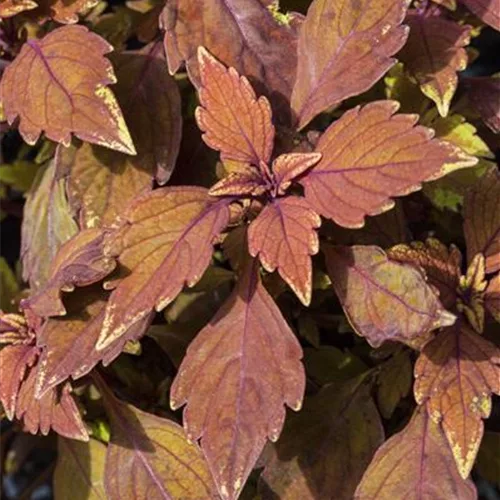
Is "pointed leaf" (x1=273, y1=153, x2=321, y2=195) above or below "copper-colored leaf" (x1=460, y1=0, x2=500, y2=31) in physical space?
below

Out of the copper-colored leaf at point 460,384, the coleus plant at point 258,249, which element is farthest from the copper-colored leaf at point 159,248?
the copper-colored leaf at point 460,384

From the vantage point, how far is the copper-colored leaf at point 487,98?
117 cm

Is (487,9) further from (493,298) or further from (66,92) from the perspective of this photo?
(66,92)

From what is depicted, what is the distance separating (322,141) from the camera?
3.14 feet

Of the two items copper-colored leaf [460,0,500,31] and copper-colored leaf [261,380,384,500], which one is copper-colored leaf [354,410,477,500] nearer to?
copper-colored leaf [261,380,384,500]

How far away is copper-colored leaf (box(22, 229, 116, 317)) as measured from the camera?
92 cm

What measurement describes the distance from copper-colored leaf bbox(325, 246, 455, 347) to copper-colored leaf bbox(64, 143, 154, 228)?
0.24 metres

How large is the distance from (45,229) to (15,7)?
0.90 ft

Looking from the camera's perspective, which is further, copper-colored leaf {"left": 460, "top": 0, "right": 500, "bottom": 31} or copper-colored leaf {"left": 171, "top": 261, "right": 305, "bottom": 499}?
copper-colored leaf {"left": 460, "top": 0, "right": 500, "bottom": 31}

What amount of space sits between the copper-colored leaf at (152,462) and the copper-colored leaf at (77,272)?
7.3 inches

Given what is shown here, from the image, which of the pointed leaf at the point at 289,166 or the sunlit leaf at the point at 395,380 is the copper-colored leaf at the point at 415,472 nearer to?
the sunlit leaf at the point at 395,380

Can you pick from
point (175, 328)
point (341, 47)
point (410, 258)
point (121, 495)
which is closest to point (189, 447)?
point (121, 495)

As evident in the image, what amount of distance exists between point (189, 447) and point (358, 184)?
0.35 meters

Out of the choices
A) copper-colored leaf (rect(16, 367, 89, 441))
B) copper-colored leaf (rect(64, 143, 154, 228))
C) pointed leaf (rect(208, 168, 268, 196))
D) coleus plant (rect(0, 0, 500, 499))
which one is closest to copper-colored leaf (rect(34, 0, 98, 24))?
coleus plant (rect(0, 0, 500, 499))
